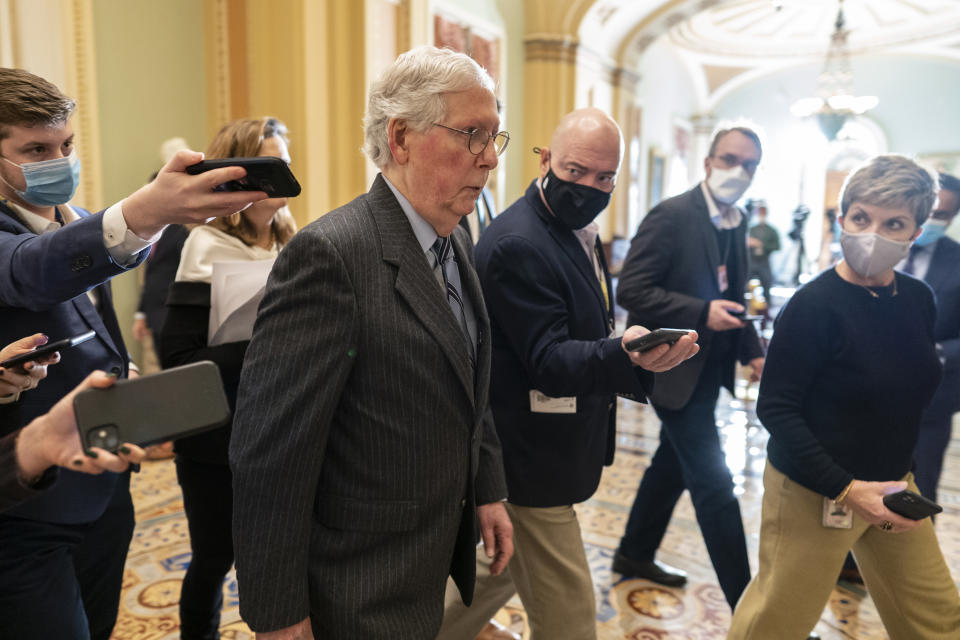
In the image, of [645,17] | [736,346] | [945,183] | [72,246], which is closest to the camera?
[72,246]

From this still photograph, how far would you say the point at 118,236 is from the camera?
42.6 inches

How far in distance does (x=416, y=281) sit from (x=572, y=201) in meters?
0.82

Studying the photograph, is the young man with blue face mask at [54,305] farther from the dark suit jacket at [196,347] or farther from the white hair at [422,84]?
the white hair at [422,84]

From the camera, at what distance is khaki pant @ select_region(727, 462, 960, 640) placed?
5.49 feet

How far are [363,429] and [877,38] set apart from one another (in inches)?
612

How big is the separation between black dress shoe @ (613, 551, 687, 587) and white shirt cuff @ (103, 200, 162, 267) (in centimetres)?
250

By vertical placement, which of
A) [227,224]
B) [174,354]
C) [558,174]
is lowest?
[174,354]

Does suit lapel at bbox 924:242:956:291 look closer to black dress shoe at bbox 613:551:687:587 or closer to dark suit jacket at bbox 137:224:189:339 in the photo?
black dress shoe at bbox 613:551:687:587

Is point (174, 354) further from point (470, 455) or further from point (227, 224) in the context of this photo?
point (470, 455)

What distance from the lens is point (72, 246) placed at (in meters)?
1.09

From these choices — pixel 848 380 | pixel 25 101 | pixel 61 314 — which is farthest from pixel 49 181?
pixel 848 380

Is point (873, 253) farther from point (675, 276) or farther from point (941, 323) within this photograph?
point (941, 323)

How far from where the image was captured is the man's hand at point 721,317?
7.86ft

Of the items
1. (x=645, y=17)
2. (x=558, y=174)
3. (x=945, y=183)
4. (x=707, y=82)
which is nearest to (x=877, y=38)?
(x=707, y=82)
